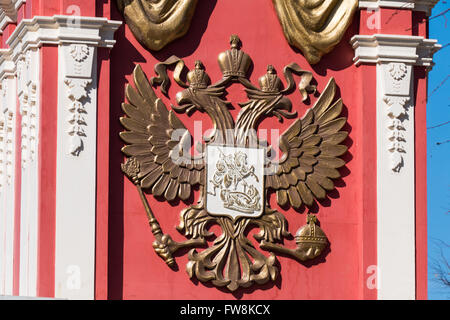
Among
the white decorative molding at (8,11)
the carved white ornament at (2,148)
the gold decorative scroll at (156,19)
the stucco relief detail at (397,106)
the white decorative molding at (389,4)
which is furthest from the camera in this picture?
the carved white ornament at (2,148)

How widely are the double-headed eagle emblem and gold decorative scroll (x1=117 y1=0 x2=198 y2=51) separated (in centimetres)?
28

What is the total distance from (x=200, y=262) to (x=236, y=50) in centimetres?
242

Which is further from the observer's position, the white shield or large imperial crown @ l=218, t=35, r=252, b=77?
large imperial crown @ l=218, t=35, r=252, b=77

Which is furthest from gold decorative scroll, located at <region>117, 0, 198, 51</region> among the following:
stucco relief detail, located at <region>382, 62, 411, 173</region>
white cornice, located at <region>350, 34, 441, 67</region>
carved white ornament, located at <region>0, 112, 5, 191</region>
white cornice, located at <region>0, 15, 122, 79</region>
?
carved white ornament, located at <region>0, 112, 5, 191</region>

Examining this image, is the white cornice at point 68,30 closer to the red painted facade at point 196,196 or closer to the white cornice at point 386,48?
the red painted facade at point 196,196

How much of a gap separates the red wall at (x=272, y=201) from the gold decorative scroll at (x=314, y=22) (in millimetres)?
132

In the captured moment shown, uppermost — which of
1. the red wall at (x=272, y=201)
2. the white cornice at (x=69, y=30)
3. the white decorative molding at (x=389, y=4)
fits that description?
the white decorative molding at (x=389, y=4)

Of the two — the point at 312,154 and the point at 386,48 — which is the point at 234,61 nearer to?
the point at 312,154

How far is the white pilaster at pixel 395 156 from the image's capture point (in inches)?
730

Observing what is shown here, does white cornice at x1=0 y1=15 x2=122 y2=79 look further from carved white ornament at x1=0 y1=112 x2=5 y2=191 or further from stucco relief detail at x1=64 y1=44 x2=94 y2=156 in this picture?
carved white ornament at x1=0 y1=112 x2=5 y2=191

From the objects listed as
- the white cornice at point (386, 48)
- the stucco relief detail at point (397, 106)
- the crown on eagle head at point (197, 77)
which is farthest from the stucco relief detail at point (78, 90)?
the stucco relief detail at point (397, 106)

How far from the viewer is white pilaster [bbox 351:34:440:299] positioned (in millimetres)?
18531

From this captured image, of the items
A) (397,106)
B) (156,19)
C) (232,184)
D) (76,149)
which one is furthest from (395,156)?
(76,149)
